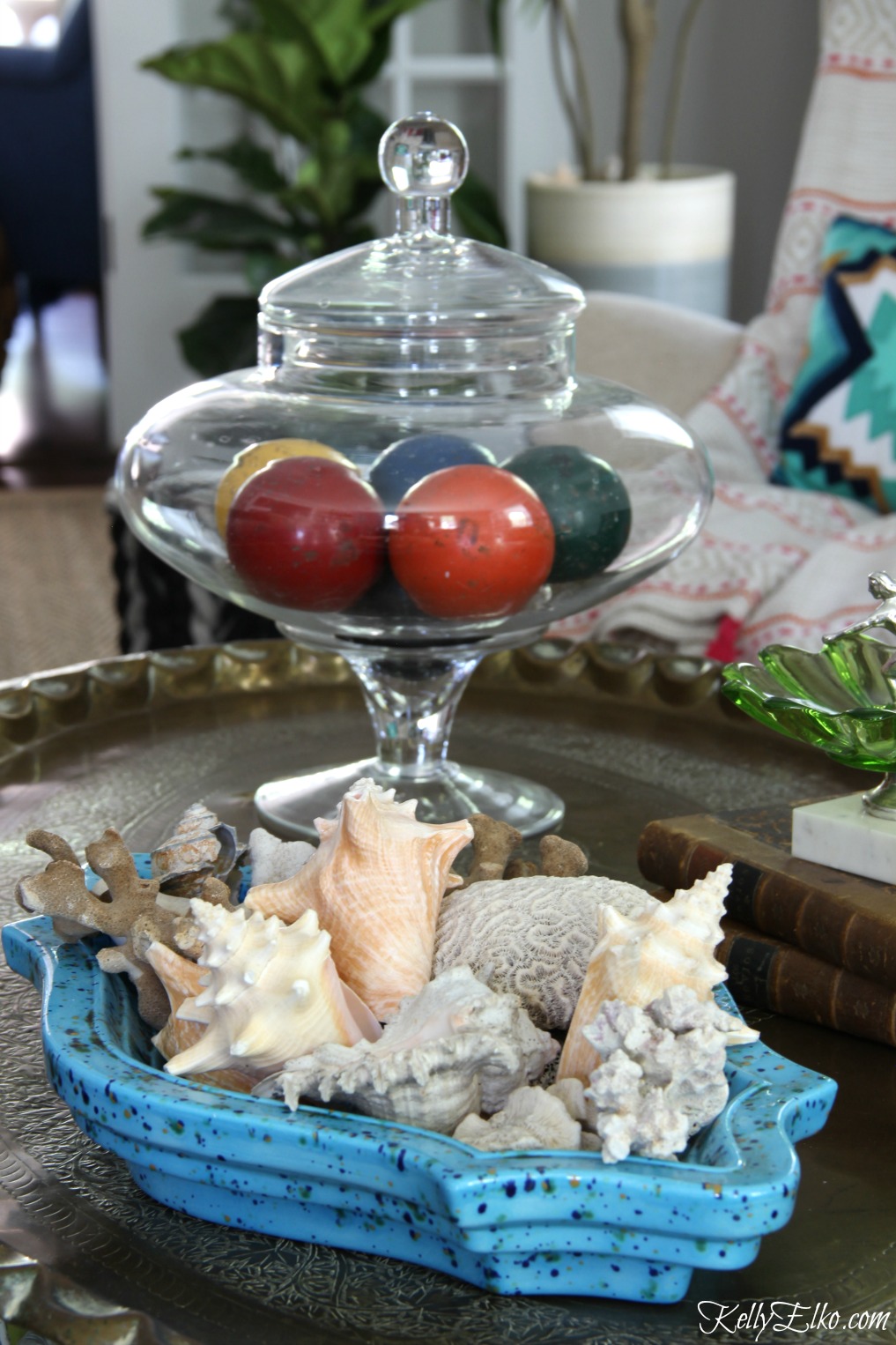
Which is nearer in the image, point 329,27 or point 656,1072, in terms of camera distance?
point 656,1072

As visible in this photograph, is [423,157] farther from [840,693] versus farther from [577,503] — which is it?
[840,693]

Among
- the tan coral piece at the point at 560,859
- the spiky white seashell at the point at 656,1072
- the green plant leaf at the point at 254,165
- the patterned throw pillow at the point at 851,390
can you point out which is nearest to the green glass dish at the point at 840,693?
the tan coral piece at the point at 560,859

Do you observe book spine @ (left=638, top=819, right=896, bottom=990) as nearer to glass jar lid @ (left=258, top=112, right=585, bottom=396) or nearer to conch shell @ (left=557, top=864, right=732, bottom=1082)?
conch shell @ (left=557, top=864, right=732, bottom=1082)

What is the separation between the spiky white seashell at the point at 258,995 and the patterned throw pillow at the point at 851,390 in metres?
1.38

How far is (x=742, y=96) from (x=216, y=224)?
3.91 feet

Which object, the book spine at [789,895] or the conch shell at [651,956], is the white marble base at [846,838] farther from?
the conch shell at [651,956]

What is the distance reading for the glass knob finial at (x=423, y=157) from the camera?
0.77 meters

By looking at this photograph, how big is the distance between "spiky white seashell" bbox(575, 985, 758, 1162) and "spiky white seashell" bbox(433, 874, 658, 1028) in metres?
0.07

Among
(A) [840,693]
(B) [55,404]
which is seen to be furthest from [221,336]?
(A) [840,693]

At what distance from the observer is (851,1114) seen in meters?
0.53

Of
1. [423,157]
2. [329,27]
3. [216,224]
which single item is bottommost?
[216,224]

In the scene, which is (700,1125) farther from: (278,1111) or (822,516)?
(822,516)

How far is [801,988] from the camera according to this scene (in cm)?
59

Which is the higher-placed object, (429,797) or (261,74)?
(261,74)
